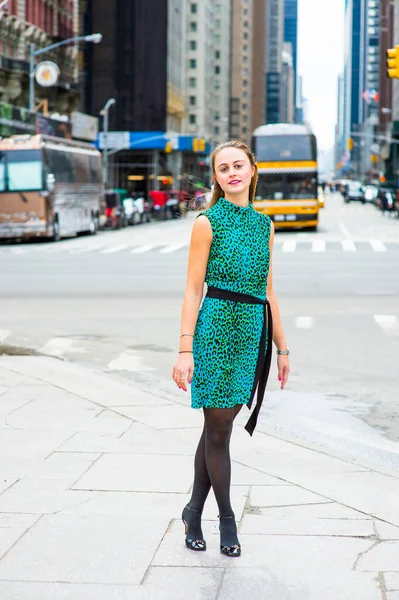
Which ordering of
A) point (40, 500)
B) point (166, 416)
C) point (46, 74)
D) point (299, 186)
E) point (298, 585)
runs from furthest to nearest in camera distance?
1. point (46, 74)
2. point (299, 186)
3. point (166, 416)
4. point (40, 500)
5. point (298, 585)

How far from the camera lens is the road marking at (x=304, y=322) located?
14.7 metres

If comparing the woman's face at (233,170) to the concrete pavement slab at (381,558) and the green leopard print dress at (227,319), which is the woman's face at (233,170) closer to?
the green leopard print dress at (227,319)

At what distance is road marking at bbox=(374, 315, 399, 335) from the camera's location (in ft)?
47.3

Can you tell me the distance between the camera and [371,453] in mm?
7328

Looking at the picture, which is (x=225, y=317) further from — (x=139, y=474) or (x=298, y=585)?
(x=139, y=474)

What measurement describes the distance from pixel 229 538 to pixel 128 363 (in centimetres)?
675

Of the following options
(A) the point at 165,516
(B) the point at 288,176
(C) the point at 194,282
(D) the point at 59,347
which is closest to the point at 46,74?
(B) the point at 288,176

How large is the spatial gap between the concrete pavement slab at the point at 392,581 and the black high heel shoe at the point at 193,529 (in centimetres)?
86

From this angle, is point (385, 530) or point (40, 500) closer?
point (385, 530)

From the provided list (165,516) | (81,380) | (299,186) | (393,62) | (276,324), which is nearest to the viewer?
(276,324)

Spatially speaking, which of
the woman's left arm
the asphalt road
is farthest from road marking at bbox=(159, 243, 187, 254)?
the woman's left arm

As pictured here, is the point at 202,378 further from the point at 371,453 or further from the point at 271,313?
the point at 371,453

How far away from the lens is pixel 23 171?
39312 mm

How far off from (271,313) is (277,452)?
213cm
